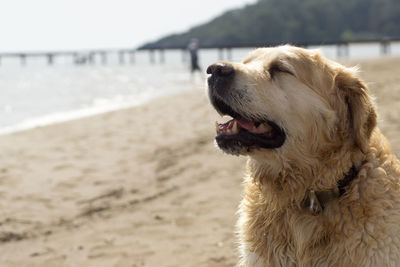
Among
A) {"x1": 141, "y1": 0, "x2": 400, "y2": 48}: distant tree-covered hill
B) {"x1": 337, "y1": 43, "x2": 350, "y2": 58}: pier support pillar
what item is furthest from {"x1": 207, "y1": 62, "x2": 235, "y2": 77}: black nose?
{"x1": 141, "y1": 0, "x2": 400, "y2": 48}: distant tree-covered hill

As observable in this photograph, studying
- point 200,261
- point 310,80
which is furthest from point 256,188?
point 200,261

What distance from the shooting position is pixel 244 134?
350 cm

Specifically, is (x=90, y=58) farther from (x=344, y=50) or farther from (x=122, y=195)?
(x=122, y=195)

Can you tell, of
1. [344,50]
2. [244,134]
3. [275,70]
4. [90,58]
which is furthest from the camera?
[90,58]

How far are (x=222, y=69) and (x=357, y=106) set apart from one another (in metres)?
0.98

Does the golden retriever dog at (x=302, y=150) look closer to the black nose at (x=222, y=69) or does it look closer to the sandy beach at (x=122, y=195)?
the black nose at (x=222, y=69)

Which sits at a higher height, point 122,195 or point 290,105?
point 290,105

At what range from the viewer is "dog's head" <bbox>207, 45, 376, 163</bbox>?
3467 millimetres

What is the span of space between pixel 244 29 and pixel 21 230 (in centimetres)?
12873

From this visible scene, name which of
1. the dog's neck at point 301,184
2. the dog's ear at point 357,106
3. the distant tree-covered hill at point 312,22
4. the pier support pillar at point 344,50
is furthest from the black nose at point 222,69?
the distant tree-covered hill at point 312,22

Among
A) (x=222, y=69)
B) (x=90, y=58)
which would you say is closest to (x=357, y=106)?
(x=222, y=69)

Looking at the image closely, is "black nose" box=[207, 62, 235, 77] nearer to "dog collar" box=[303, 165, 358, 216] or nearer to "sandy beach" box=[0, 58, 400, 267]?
"dog collar" box=[303, 165, 358, 216]

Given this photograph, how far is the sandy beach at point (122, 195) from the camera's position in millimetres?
5363

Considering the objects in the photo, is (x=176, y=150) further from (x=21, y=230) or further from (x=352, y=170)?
(x=352, y=170)
